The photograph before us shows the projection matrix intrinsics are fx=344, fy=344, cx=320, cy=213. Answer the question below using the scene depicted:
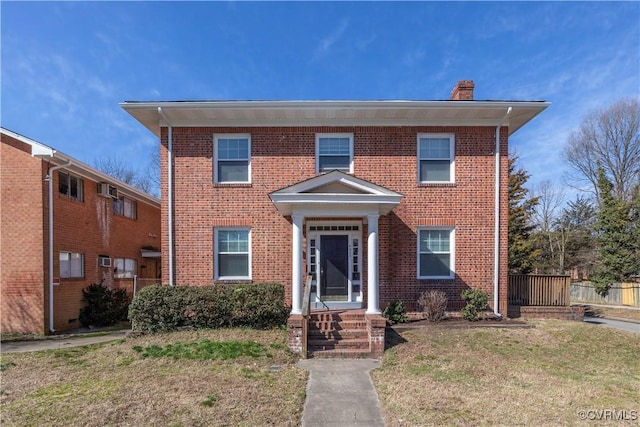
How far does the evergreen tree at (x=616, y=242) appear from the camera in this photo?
69.4 feet

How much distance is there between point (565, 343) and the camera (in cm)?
833

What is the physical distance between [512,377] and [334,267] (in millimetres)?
5336

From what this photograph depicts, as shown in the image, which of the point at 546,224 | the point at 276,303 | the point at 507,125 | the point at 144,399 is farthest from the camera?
the point at 546,224

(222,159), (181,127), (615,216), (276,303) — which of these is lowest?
(276,303)

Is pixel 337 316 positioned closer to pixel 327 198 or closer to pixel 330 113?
pixel 327 198

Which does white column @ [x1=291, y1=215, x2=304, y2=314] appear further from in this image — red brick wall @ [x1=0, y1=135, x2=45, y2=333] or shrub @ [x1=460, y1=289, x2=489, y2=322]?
red brick wall @ [x1=0, y1=135, x2=45, y2=333]

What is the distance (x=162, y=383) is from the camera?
19.3 ft

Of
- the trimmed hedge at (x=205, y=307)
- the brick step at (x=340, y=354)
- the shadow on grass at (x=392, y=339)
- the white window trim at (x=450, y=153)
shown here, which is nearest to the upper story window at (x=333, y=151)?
the white window trim at (x=450, y=153)

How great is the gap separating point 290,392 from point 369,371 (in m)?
1.83

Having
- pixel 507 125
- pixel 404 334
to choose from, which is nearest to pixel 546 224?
pixel 507 125

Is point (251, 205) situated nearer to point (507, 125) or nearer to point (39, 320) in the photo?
point (39, 320)

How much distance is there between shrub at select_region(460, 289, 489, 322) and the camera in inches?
386

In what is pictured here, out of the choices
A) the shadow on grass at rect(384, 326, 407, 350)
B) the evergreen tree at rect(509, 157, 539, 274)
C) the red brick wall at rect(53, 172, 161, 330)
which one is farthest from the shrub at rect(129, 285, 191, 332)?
the evergreen tree at rect(509, 157, 539, 274)

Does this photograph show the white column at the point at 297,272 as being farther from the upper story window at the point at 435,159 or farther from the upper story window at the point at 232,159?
the upper story window at the point at 435,159
